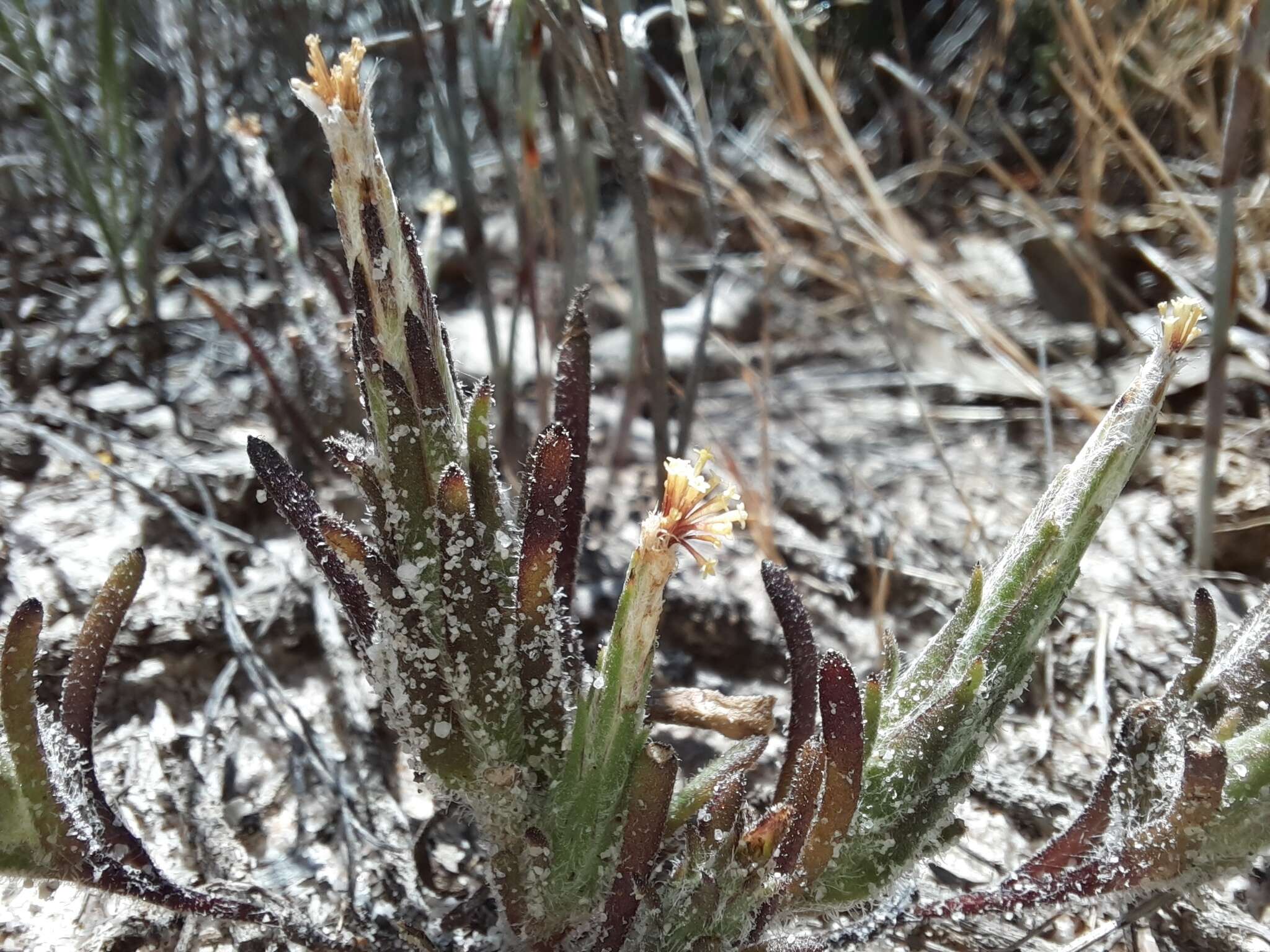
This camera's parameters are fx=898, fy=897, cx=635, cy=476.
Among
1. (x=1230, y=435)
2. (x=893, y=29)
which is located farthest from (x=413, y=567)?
→ (x=893, y=29)

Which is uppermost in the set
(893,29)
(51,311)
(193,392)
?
(893,29)

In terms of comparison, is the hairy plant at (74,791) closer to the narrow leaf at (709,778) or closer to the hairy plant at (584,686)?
the hairy plant at (584,686)

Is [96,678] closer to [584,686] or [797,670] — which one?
[584,686]

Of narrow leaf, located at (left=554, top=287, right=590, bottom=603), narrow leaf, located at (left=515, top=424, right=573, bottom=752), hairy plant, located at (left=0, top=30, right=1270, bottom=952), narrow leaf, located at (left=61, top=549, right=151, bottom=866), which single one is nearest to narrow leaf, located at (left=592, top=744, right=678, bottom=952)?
hairy plant, located at (left=0, top=30, right=1270, bottom=952)

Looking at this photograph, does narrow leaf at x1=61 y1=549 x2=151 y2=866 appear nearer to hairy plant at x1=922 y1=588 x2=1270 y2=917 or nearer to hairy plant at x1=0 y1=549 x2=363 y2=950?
hairy plant at x1=0 y1=549 x2=363 y2=950

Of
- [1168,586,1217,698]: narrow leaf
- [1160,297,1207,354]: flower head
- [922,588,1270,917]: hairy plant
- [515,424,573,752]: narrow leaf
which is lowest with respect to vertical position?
[922,588,1270,917]: hairy plant

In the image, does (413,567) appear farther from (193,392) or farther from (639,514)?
(193,392)
